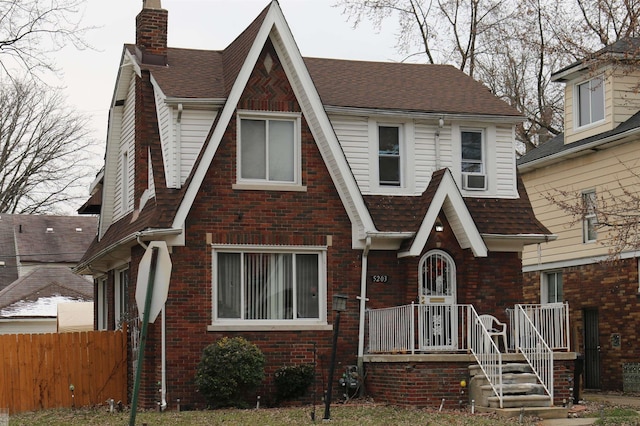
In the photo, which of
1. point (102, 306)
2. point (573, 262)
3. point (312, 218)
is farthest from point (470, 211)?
point (102, 306)

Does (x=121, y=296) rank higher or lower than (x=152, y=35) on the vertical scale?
lower

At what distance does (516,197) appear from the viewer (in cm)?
2394

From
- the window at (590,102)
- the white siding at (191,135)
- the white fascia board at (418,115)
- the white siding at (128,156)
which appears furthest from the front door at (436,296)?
the window at (590,102)

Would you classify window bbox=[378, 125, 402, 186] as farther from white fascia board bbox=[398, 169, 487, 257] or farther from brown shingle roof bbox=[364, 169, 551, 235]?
white fascia board bbox=[398, 169, 487, 257]

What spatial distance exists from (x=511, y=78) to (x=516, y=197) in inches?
797

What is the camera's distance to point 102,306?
2834 cm

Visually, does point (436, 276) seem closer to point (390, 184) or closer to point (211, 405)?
point (390, 184)

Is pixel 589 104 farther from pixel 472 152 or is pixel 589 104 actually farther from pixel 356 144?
pixel 356 144

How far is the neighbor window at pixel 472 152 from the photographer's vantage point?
2383 cm

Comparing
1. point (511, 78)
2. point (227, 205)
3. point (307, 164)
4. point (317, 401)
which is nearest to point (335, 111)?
point (307, 164)

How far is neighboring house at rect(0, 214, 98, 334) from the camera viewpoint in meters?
44.0

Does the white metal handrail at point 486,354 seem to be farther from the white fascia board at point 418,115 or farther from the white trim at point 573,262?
the white trim at point 573,262

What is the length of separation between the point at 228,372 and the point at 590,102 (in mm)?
14293

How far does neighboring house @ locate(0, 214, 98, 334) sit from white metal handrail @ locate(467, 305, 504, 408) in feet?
88.7
